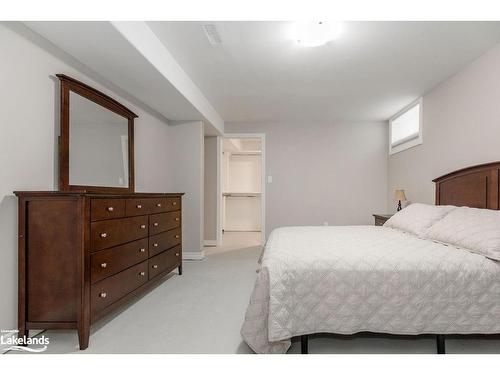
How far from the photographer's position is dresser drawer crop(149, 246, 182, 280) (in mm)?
3005

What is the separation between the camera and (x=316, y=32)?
8.20 feet

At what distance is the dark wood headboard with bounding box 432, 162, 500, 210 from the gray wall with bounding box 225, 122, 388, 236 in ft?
6.90

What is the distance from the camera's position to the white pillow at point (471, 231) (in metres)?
1.95

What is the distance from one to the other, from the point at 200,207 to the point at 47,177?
2.67 meters

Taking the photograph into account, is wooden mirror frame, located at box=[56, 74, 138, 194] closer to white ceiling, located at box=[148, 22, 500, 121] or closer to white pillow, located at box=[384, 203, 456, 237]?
white ceiling, located at box=[148, 22, 500, 121]

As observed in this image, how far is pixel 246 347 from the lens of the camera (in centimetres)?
195

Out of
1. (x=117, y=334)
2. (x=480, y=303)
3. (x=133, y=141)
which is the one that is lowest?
(x=117, y=334)

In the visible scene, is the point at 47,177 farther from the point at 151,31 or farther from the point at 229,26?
the point at 229,26

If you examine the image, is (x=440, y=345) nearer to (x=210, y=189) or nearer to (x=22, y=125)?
(x=22, y=125)

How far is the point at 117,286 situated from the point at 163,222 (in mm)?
1037

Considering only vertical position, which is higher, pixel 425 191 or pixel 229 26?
pixel 229 26

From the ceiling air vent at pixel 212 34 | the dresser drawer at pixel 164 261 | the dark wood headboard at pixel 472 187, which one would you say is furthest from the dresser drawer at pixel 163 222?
the dark wood headboard at pixel 472 187
